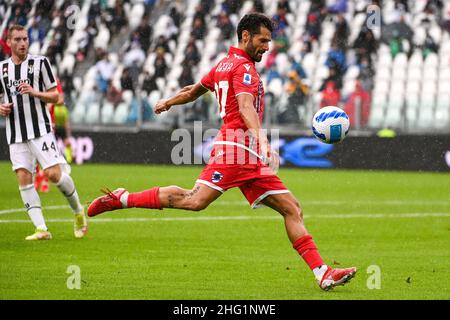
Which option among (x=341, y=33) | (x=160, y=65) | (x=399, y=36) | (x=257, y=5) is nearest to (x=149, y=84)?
(x=160, y=65)

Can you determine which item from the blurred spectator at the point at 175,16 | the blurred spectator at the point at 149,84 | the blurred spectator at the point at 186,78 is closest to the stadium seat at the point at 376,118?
the blurred spectator at the point at 186,78

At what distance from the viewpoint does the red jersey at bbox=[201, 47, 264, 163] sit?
866 centimetres

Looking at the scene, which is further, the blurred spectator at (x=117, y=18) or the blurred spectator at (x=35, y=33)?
the blurred spectator at (x=117, y=18)

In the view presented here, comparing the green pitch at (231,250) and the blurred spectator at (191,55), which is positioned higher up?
the blurred spectator at (191,55)

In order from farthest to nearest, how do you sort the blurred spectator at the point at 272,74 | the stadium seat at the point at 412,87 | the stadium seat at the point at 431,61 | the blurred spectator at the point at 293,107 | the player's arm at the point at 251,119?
the blurred spectator at the point at 272,74 < the stadium seat at the point at 431,61 < the stadium seat at the point at 412,87 < the blurred spectator at the point at 293,107 < the player's arm at the point at 251,119

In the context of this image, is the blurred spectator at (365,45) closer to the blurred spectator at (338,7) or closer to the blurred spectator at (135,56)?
the blurred spectator at (338,7)

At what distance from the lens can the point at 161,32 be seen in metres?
30.2

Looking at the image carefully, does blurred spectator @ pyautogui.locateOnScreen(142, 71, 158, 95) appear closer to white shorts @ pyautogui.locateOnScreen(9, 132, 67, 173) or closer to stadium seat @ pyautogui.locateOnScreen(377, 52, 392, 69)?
stadium seat @ pyautogui.locateOnScreen(377, 52, 392, 69)

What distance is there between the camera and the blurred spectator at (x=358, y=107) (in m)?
24.1

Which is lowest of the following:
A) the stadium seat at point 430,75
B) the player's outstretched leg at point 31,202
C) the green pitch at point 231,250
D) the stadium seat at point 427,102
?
the green pitch at point 231,250

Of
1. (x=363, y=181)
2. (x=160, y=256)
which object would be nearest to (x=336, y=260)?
(x=160, y=256)

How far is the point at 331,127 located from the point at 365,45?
17.4 meters

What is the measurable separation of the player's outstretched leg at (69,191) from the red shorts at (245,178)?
3.70 m

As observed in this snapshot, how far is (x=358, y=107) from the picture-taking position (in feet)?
79.2
